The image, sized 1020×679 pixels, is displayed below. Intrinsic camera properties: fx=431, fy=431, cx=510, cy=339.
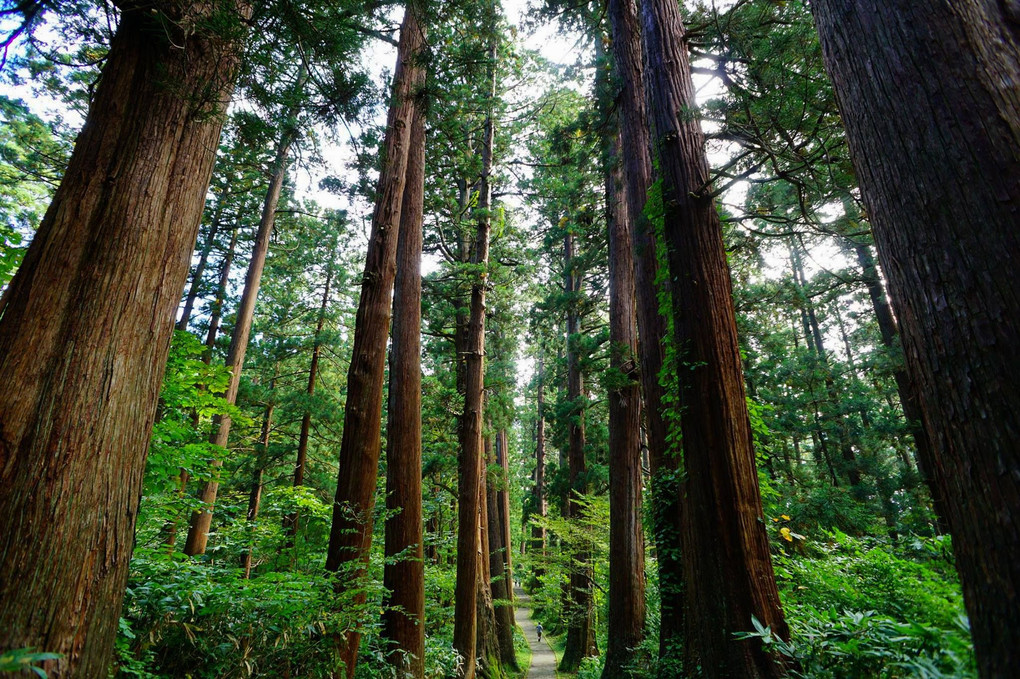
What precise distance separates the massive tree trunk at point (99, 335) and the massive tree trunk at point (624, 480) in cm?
590

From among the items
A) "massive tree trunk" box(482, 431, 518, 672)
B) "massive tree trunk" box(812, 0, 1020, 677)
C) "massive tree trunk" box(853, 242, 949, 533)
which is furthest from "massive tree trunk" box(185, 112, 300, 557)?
"massive tree trunk" box(853, 242, 949, 533)

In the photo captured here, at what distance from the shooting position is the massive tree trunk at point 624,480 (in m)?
6.76

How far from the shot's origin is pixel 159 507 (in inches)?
189

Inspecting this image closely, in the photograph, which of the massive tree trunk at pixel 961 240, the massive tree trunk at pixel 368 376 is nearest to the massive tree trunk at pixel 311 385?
the massive tree trunk at pixel 368 376

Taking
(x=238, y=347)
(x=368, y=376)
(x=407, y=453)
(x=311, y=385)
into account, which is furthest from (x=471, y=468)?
(x=311, y=385)

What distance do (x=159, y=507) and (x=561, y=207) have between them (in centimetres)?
1068

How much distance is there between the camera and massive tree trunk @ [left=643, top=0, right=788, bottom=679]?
9.77 feet

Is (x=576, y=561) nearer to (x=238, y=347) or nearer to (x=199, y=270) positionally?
(x=238, y=347)

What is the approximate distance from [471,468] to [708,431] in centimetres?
567

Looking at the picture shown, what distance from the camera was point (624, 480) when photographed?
7.34m

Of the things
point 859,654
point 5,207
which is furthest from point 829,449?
point 5,207

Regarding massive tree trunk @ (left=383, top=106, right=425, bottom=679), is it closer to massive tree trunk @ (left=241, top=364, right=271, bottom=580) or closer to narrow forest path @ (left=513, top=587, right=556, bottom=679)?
narrow forest path @ (left=513, top=587, right=556, bottom=679)

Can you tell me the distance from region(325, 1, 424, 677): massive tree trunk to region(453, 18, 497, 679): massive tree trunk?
2.20 m

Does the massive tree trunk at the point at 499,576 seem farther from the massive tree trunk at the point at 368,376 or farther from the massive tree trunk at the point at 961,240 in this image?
the massive tree trunk at the point at 961,240
